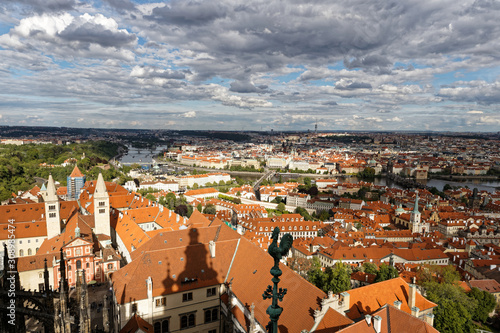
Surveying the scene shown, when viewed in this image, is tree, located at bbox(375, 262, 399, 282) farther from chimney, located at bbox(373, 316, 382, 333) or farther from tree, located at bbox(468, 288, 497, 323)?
chimney, located at bbox(373, 316, 382, 333)

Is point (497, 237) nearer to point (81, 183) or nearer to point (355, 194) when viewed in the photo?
point (355, 194)

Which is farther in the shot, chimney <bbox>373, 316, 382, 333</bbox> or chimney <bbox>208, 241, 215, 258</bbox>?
chimney <bbox>208, 241, 215, 258</bbox>

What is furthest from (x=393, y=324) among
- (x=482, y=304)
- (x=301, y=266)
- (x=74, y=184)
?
(x=74, y=184)

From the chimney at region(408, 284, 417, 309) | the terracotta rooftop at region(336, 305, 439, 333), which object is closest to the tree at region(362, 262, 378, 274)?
the chimney at region(408, 284, 417, 309)

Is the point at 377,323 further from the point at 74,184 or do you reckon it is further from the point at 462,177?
the point at 462,177

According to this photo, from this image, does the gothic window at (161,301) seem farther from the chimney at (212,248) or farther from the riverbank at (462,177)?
the riverbank at (462,177)

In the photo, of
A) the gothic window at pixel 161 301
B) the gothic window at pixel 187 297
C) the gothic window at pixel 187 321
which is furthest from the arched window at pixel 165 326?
the gothic window at pixel 187 297
